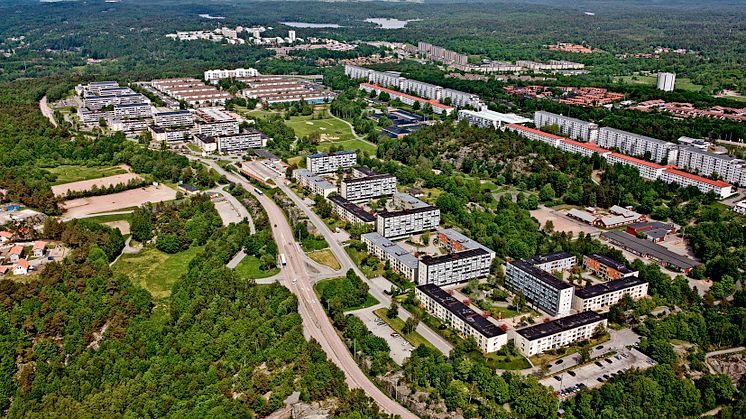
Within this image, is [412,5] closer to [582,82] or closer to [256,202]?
[582,82]

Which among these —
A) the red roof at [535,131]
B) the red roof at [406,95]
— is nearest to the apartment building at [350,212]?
the red roof at [535,131]

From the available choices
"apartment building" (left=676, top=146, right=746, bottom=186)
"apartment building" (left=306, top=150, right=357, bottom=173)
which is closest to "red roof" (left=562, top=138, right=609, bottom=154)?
"apartment building" (left=676, top=146, right=746, bottom=186)

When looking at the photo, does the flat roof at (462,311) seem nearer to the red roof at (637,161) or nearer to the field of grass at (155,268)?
the field of grass at (155,268)

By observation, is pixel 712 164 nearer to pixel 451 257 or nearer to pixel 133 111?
pixel 451 257

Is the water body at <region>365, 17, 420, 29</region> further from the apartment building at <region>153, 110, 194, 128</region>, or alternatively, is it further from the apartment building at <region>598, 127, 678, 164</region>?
the apartment building at <region>598, 127, 678, 164</region>

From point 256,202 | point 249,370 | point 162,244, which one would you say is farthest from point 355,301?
point 256,202

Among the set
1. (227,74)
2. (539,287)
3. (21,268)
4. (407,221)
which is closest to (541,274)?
(539,287)
